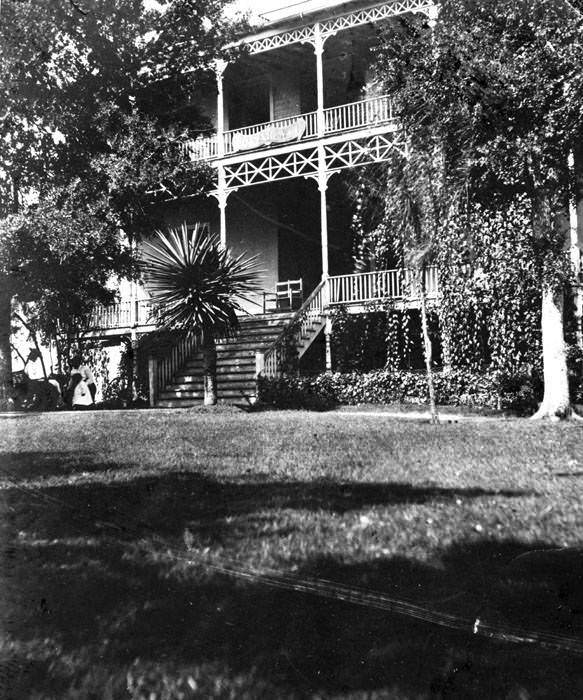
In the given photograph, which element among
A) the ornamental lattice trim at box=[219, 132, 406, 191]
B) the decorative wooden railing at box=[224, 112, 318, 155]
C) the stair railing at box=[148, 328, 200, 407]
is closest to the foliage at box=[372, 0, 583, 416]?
the ornamental lattice trim at box=[219, 132, 406, 191]

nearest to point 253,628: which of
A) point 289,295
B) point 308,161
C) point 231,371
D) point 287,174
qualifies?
point 231,371

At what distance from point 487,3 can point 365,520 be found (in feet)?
25.4

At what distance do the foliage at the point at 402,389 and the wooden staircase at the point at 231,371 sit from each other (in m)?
0.78

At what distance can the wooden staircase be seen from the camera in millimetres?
15391

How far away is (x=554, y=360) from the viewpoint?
36.7 ft

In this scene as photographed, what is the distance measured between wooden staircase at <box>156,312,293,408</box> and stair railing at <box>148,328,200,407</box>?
0.10 m

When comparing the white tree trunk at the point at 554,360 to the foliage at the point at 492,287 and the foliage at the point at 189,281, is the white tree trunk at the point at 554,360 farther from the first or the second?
the foliage at the point at 189,281

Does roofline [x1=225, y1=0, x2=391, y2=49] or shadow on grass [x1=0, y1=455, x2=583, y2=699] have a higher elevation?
roofline [x1=225, y1=0, x2=391, y2=49]

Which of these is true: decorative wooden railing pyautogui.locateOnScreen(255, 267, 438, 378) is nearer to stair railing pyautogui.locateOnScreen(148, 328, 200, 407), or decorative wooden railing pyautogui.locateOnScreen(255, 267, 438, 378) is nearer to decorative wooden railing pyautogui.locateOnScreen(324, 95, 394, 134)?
stair railing pyautogui.locateOnScreen(148, 328, 200, 407)

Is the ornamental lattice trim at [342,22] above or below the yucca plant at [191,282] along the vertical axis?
above

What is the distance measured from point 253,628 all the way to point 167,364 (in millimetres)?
13963

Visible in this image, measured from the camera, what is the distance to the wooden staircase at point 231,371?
15391 mm

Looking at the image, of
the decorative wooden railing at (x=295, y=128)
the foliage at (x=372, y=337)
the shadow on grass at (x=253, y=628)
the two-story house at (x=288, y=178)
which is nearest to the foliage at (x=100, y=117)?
the two-story house at (x=288, y=178)

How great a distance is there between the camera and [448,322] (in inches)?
468
